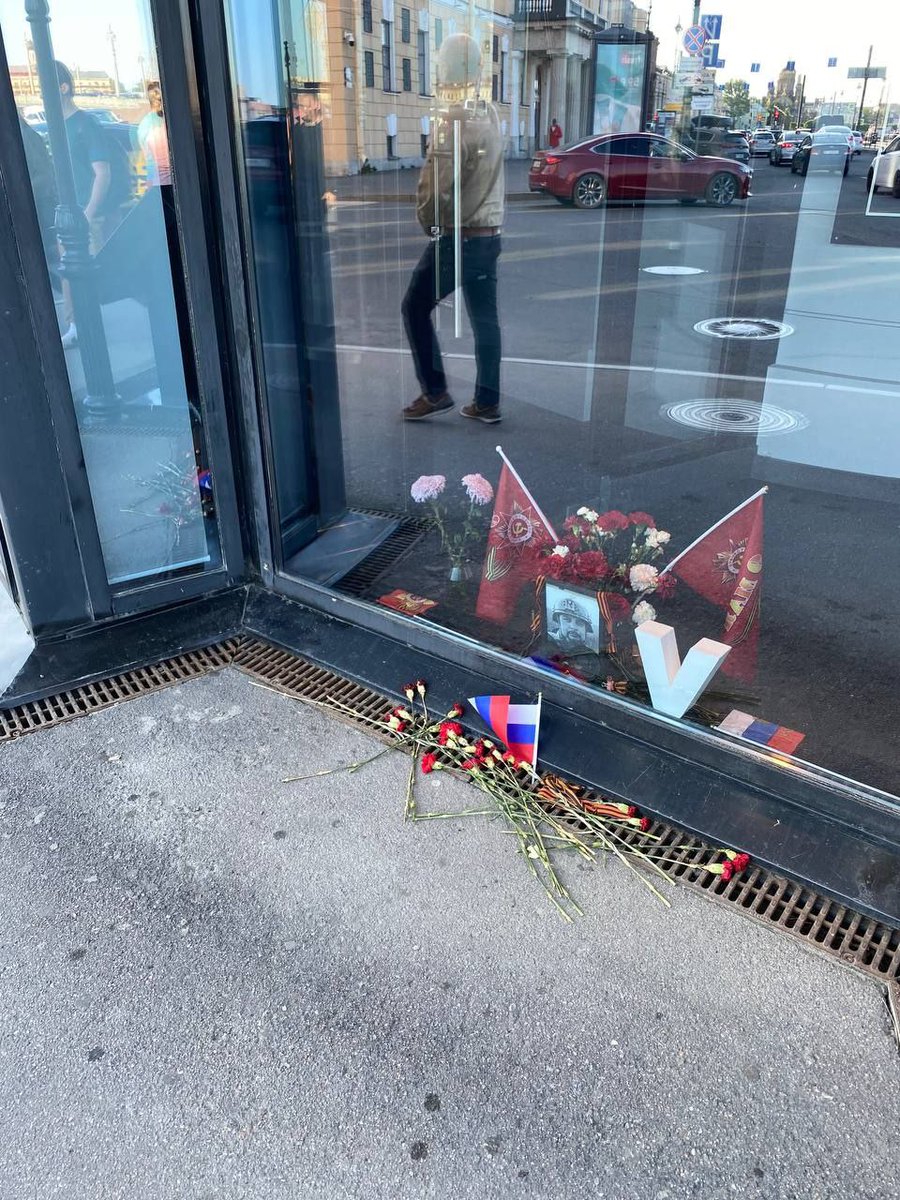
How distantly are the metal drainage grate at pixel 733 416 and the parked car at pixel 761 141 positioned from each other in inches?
42.3

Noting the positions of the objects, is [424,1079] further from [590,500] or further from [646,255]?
[646,255]

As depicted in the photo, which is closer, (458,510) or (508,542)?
(508,542)

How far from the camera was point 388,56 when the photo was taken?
9.23 ft

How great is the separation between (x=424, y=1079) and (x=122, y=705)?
164cm

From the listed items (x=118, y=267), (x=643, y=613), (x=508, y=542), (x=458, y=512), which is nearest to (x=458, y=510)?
(x=458, y=512)

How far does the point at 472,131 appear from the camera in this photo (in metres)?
2.77

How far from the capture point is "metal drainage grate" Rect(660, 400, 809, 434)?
3.46 meters

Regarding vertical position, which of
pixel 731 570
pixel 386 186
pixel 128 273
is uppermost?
pixel 386 186

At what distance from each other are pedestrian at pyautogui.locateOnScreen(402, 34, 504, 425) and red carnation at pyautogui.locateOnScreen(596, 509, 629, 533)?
2.50 ft

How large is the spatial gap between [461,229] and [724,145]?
89cm

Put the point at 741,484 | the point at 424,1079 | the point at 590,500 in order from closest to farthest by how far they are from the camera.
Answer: the point at 424,1079 → the point at 590,500 → the point at 741,484

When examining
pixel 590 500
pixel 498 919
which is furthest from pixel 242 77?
pixel 498 919

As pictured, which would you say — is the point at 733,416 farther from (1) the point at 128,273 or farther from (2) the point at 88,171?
(2) the point at 88,171

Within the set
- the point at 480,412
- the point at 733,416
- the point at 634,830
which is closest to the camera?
the point at 634,830
